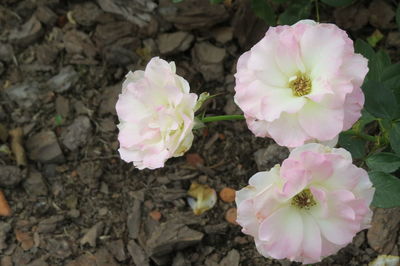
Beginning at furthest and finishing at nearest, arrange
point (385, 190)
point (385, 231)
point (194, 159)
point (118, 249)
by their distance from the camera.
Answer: point (194, 159) < point (118, 249) < point (385, 231) < point (385, 190)

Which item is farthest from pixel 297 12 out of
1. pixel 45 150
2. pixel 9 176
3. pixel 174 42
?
pixel 9 176

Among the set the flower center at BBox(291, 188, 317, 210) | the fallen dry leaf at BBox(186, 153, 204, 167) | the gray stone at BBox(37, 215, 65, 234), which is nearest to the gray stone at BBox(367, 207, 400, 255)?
the fallen dry leaf at BBox(186, 153, 204, 167)

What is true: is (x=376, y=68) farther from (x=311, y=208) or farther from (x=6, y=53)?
(x=6, y=53)

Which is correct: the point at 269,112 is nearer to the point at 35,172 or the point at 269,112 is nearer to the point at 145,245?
the point at 145,245

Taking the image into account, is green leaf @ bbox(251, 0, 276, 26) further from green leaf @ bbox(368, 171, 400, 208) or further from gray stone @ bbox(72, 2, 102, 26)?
green leaf @ bbox(368, 171, 400, 208)

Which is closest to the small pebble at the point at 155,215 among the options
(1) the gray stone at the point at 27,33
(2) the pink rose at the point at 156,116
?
(2) the pink rose at the point at 156,116

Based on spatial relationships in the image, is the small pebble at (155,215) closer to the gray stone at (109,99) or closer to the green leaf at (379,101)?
the gray stone at (109,99)

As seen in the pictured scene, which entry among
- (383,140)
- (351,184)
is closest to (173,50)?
(383,140)

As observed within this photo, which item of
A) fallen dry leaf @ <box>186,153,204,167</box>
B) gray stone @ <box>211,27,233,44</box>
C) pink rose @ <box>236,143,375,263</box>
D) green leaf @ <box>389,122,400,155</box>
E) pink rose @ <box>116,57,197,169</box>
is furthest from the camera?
gray stone @ <box>211,27,233,44</box>
